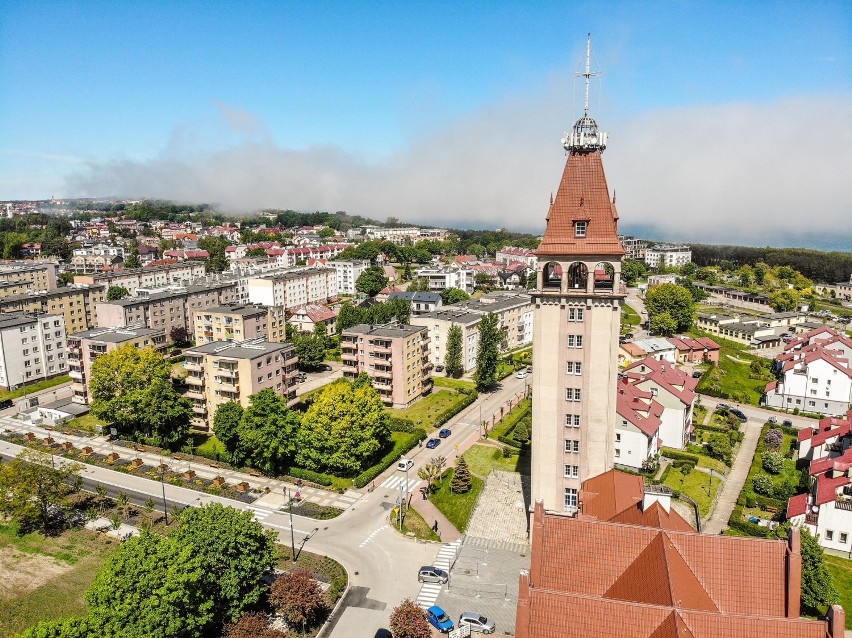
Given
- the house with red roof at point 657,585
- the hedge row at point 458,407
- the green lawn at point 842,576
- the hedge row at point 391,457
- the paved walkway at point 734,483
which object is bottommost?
the green lawn at point 842,576

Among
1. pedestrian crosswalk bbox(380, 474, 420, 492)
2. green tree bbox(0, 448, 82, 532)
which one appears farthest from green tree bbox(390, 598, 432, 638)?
green tree bbox(0, 448, 82, 532)

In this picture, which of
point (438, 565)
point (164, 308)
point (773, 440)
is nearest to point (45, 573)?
point (438, 565)

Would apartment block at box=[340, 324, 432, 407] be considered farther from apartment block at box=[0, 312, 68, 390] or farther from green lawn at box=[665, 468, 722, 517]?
apartment block at box=[0, 312, 68, 390]

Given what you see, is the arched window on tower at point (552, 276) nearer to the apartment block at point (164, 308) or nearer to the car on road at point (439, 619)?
the car on road at point (439, 619)

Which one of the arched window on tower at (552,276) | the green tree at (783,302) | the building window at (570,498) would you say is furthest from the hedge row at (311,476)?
the green tree at (783,302)

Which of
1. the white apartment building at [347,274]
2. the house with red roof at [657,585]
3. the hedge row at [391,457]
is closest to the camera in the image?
the house with red roof at [657,585]

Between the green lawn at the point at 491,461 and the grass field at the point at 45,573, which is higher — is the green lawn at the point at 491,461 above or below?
above

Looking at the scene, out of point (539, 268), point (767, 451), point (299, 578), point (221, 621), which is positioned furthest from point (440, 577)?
point (767, 451)

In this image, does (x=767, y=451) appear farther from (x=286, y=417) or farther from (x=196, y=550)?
(x=196, y=550)
